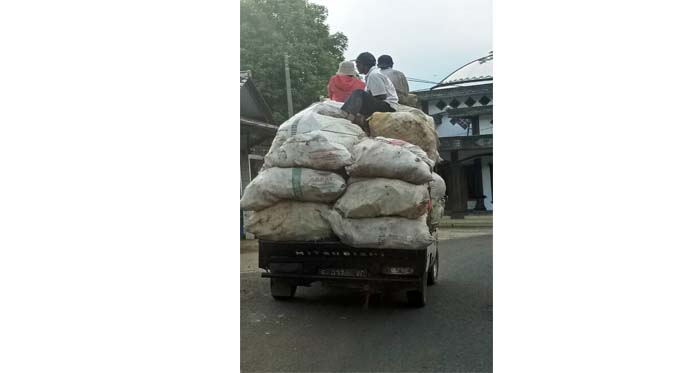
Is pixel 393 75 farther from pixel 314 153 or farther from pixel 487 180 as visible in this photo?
pixel 487 180

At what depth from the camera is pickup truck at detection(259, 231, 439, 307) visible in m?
3.01

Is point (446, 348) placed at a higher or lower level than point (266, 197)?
lower

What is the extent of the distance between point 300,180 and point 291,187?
0.24 feet

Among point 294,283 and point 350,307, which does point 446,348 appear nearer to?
point 350,307

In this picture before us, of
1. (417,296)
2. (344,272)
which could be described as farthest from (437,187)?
(344,272)

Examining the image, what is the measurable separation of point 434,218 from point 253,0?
1830 mm

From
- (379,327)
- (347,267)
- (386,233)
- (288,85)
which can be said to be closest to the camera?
(379,327)

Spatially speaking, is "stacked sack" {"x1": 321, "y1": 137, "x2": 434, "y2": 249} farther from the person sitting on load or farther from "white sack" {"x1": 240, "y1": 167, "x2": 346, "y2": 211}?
the person sitting on load

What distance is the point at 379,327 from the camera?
2879mm

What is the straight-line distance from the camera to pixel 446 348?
108 inches

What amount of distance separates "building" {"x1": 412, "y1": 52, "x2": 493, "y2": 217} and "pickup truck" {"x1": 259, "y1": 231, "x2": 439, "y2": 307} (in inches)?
15.5

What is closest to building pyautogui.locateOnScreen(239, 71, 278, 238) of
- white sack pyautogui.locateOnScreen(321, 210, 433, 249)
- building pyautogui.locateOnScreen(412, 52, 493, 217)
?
white sack pyautogui.locateOnScreen(321, 210, 433, 249)

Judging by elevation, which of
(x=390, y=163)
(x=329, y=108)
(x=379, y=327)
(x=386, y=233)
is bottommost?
(x=379, y=327)
